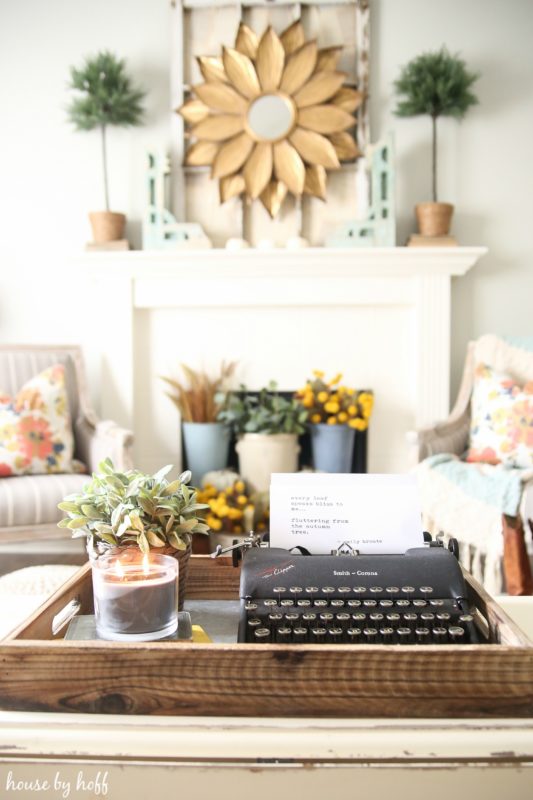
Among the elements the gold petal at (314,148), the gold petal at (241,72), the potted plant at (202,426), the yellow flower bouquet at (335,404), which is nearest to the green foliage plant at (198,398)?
the potted plant at (202,426)

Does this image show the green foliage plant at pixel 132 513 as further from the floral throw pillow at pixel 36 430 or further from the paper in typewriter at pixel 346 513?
the floral throw pillow at pixel 36 430

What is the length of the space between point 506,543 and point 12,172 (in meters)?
2.71

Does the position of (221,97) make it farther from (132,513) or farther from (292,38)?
(132,513)

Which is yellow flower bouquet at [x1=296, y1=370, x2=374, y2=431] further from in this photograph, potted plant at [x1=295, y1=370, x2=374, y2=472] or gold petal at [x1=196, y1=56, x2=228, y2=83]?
gold petal at [x1=196, y1=56, x2=228, y2=83]

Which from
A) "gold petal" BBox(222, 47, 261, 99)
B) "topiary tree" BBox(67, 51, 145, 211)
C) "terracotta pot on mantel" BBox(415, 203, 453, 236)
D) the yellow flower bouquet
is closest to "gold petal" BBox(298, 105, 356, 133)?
"gold petal" BBox(222, 47, 261, 99)

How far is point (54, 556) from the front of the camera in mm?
3121

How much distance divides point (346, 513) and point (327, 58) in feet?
8.90

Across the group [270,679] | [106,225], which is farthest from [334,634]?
[106,225]

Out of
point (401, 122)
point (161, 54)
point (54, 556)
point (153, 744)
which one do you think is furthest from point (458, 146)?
point (153, 744)

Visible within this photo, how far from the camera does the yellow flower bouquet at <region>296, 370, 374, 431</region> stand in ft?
9.59

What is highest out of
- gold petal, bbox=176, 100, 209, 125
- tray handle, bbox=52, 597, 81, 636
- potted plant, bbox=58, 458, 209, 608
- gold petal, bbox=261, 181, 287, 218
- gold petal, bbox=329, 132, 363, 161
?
gold petal, bbox=176, 100, 209, 125

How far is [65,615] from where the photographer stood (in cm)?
94

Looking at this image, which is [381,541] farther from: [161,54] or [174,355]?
[161,54]

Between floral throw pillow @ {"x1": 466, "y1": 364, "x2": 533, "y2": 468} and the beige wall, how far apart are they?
0.55 m
